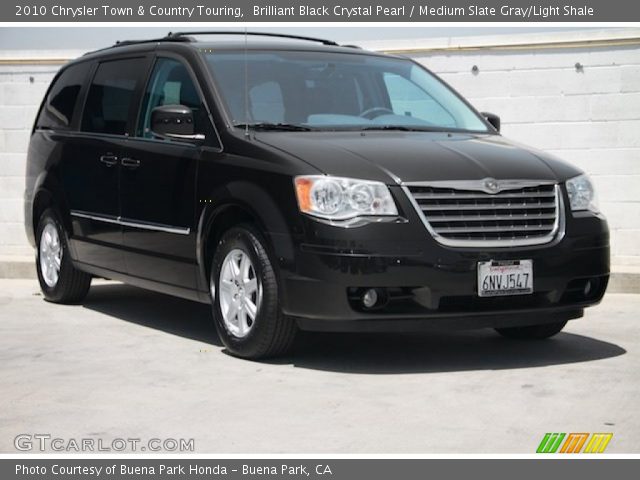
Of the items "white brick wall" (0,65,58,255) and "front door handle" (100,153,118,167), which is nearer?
"front door handle" (100,153,118,167)

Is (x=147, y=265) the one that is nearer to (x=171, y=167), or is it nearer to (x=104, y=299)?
(x=171, y=167)

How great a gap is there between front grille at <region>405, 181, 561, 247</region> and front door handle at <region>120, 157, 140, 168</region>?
7.49ft

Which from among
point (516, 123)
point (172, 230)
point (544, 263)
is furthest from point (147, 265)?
point (516, 123)

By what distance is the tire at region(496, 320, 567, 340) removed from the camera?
27.7 feet

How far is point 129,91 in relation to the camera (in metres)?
9.19

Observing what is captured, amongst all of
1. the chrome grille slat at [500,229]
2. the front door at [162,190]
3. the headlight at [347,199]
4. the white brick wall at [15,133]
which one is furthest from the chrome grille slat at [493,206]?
the white brick wall at [15,133]

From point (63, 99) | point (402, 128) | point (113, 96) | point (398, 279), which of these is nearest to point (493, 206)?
point (398, 279)

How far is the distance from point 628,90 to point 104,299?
15.9 feet

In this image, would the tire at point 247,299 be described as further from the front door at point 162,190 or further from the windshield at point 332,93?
the windshield at point 332,93

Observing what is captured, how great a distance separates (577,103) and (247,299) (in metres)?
5.49

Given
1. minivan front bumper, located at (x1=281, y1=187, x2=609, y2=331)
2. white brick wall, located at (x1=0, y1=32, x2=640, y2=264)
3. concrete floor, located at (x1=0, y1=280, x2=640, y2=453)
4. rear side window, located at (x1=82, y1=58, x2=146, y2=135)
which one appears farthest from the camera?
white brick wall, located at (x1=0, y1=32, x2=640, y2=264)

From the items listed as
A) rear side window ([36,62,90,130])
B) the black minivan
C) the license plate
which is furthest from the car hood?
rear side window ([36,62,90,130])

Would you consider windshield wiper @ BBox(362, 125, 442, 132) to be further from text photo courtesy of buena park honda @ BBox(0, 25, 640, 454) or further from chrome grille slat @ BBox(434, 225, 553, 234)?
chrome grille slat @ BBox(434, 225, 553, 234)

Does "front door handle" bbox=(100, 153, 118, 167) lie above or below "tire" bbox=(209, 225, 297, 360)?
above
